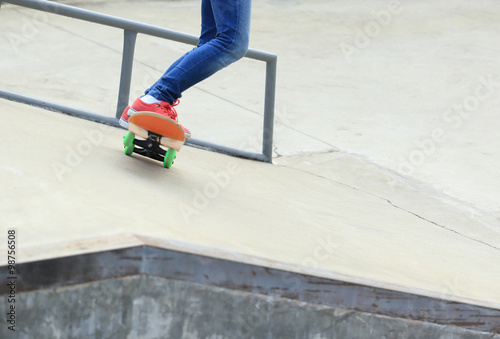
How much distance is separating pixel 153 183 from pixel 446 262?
1.67 metres

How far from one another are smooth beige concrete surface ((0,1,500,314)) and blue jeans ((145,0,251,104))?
0.44 m

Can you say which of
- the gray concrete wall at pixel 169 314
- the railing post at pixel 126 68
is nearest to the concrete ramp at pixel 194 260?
the gray concrete wall at pixel 169 314

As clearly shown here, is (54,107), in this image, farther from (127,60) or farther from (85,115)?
(127,60)

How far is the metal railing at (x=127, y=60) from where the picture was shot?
4.89 m

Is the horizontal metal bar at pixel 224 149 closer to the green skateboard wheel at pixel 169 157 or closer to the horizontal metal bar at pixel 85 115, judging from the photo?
the horizontal metal bar at pixel 85 115

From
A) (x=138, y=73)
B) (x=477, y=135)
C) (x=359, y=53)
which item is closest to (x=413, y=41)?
(x=359, y=53)

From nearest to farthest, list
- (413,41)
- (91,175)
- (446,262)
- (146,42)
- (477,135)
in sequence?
(91,175) → (446,262) → (477,135) → (146,42) → (413,41)

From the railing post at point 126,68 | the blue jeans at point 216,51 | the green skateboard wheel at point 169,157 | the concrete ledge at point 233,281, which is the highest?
the railing post at point 126,68

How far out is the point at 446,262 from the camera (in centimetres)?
365

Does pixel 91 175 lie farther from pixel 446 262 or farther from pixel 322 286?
pixel 446 262

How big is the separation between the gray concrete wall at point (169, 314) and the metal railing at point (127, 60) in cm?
292

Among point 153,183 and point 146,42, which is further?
Result: point 146,42

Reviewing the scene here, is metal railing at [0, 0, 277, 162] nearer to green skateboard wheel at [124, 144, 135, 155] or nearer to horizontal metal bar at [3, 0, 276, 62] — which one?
horizontal metal bar at [3, 0, 276, 62]

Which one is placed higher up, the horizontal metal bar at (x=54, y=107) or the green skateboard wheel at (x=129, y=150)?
the horizontal metal bar at (x=54, y=107)
